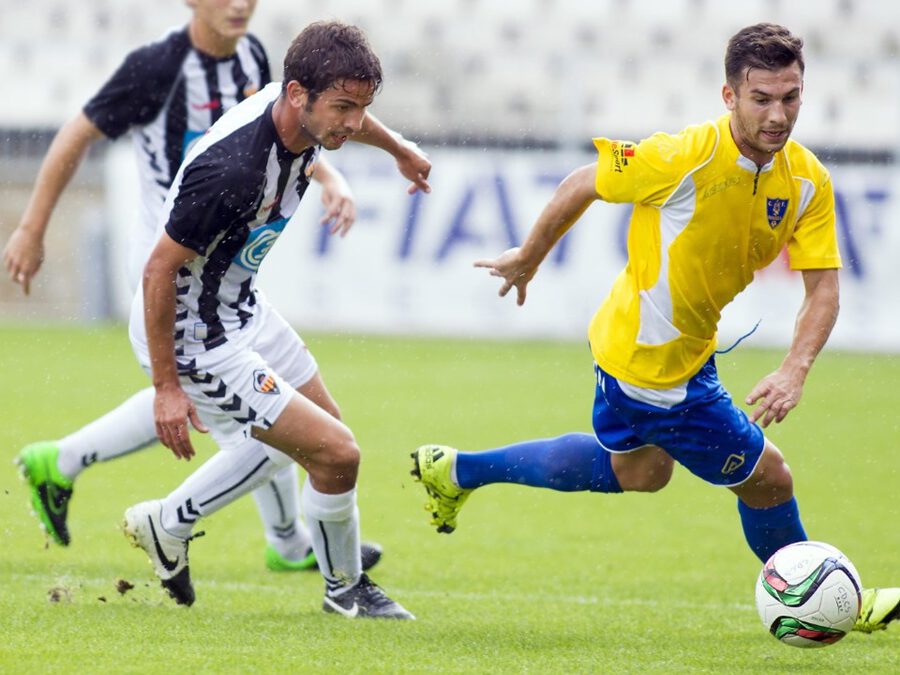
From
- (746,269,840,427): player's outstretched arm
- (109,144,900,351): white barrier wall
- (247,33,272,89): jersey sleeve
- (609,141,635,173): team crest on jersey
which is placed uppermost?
(247,33,272,89): jersey sleeve

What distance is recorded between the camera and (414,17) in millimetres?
18344

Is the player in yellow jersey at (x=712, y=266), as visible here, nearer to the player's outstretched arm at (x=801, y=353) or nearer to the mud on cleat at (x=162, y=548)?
the player's outstretched arm at (x=801, y=353)

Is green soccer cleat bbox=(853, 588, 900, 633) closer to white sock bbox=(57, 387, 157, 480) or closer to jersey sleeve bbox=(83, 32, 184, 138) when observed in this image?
white sock bbox=(57, 387, 157, 480)

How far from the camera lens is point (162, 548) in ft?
16.0

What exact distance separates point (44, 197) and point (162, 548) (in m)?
1.58

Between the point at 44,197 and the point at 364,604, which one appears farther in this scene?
the point at 44,197

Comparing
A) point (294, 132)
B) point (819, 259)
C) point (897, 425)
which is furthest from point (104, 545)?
point (897, 425)

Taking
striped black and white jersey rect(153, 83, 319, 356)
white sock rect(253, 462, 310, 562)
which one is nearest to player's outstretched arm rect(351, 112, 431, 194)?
striped black and white jersey rect(153, 83, 319, 356)

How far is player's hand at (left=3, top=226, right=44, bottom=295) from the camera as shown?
5.49 meters

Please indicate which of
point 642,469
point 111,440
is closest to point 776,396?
point 642,469

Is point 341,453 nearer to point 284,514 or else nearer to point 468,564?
point 284,514

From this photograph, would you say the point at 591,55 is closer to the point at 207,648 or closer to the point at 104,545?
the point at 104,545

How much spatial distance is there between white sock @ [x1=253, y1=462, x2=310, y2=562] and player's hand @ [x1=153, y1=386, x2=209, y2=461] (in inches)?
44.0

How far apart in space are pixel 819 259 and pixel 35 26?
16187 mm
